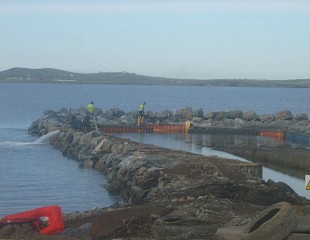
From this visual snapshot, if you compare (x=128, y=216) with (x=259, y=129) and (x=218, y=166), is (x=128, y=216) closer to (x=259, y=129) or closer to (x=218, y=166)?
(x=218, y=166)

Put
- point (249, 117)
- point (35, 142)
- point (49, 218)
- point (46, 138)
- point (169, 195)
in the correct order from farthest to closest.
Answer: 1. point (249, 117)
2. point (46, 138)
3. point (35, 142)
4. point (169, 195)
5. point (49, 218)

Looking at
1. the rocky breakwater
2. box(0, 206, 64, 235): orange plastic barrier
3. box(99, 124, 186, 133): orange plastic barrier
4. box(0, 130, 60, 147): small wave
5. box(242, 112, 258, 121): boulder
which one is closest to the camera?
the rocky breakwater

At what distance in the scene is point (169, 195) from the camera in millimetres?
16578

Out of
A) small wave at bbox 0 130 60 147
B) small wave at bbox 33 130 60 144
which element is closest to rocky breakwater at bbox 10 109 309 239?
small wave at bbox 0 130 60 147

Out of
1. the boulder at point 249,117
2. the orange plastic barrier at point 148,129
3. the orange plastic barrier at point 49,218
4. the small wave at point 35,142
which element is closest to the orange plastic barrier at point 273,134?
the orange plastic barrier at point 148,129

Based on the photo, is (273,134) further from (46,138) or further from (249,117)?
(46,138)

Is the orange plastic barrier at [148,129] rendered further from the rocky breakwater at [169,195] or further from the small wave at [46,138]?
the rocky breakwater at [169,195]

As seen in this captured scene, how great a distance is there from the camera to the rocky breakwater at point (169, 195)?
10.8 meters

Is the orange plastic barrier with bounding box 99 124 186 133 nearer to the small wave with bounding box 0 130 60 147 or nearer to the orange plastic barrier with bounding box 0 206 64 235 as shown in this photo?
the small wave with bounding box 0 130 60 147

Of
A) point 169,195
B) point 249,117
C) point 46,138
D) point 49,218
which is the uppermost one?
point 49,218

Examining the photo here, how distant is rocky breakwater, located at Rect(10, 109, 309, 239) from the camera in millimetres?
10776

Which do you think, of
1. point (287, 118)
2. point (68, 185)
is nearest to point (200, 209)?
point (68, 185)

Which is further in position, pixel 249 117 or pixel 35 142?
pixel 249 117

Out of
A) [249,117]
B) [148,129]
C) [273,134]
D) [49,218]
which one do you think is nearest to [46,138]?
[148,129]
